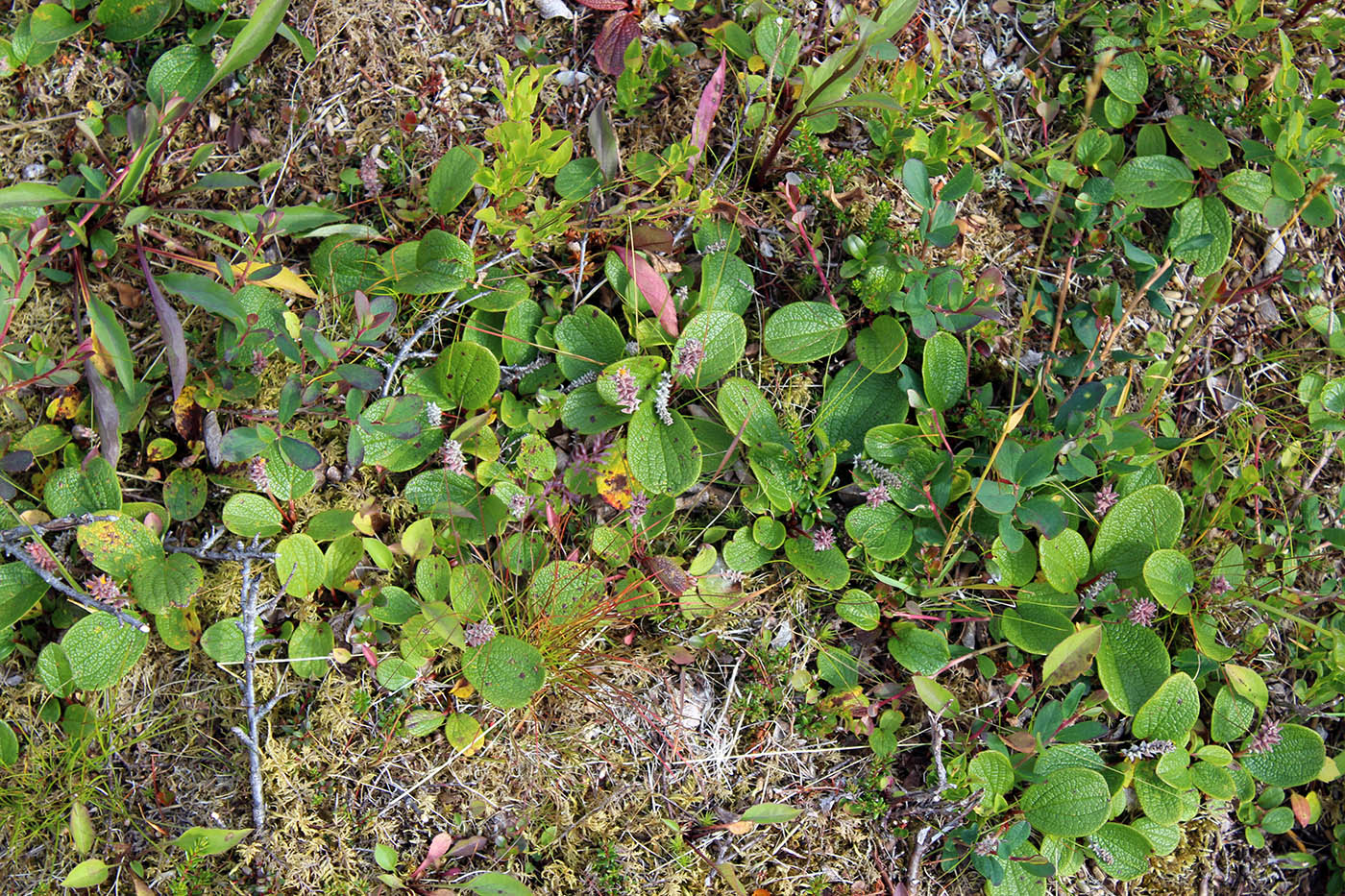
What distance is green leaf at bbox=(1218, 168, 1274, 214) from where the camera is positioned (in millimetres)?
2453

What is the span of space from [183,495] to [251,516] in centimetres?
18

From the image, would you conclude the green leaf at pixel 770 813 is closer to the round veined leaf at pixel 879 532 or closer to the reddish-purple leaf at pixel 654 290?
the round veined leaf at pixel 879 532

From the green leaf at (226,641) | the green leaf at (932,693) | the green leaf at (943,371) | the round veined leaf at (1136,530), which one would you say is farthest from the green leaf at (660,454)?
the round veined leaf at (1136,530)

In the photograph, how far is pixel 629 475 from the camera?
2.17 meters

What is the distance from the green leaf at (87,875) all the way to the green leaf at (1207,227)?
10.0ft

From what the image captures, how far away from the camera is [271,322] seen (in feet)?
7.00

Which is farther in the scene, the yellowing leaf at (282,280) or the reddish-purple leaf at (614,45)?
the reddish-purple leaf at (614,45)

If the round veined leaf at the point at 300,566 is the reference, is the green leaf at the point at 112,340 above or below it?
above

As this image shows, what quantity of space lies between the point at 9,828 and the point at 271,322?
1256 millimetres

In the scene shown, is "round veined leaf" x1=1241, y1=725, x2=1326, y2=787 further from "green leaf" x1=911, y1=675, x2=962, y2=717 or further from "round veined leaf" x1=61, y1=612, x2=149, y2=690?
"round veined leaf" x1=61, y1=612, x2=149, y2=690

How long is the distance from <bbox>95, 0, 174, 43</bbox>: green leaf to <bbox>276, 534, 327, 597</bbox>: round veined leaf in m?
1.32

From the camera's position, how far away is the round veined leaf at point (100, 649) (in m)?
1.96

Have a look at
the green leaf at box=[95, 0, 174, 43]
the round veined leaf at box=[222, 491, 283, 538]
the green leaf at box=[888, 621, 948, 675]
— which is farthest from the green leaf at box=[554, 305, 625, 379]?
the green leaf at box=[95, 0, 174, 43]

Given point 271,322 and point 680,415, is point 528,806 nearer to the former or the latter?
point 680,415
